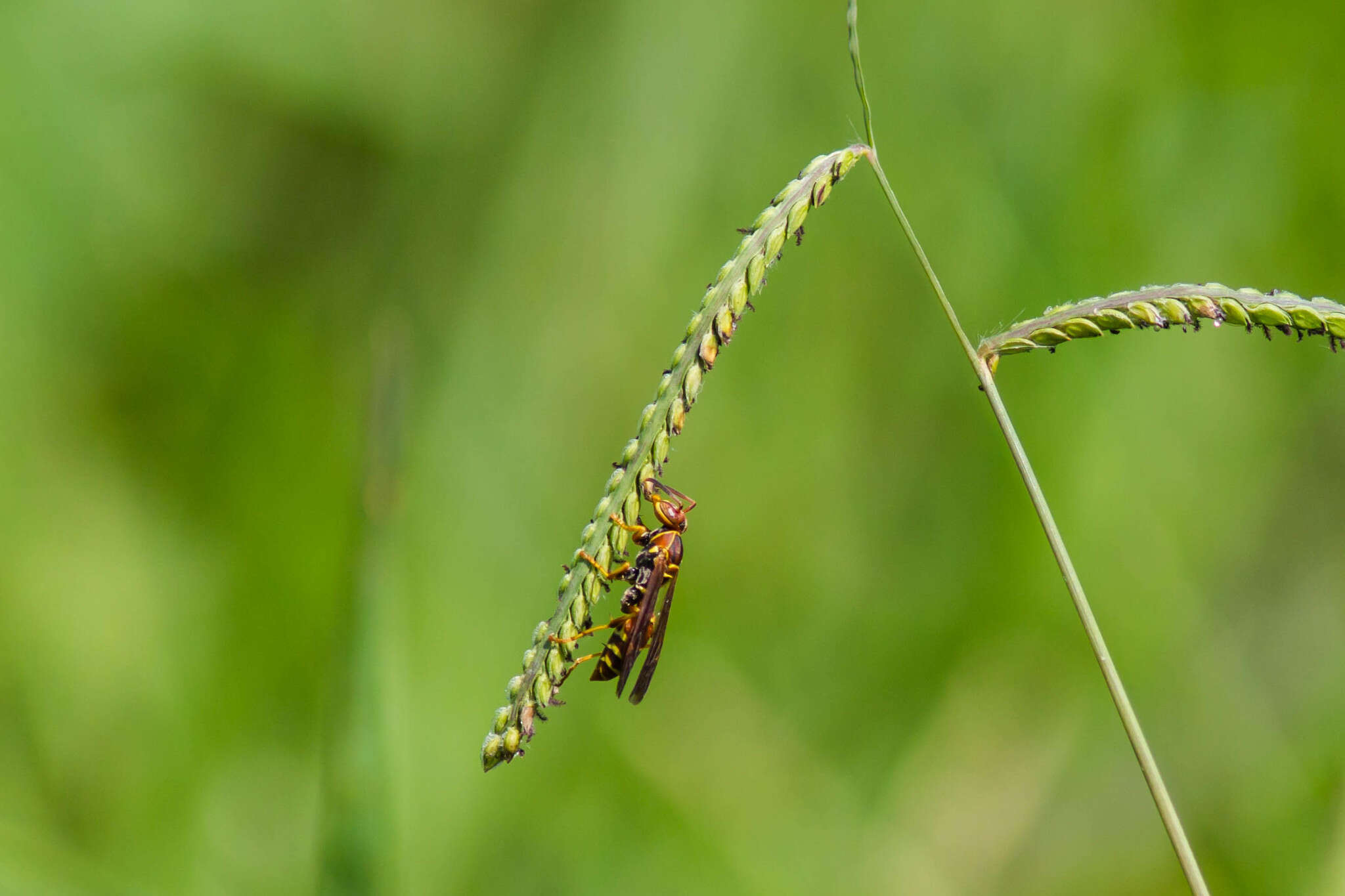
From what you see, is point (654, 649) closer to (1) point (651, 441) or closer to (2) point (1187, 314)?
(1) point (651, 441)

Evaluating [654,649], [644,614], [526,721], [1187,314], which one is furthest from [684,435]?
[1187,314]

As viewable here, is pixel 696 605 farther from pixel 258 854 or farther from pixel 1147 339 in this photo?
pixel 1147 339

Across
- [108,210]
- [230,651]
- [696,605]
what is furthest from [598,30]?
[230,651]

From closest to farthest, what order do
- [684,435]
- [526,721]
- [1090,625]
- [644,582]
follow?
[1090,625] → [526,721] → [644,582] → [684,435]

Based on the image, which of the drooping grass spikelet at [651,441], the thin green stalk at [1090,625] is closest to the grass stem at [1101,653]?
the thin green stalk at [1090,625]

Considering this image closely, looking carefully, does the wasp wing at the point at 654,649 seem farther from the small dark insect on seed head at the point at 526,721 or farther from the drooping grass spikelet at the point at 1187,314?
the drooping grass spikelet at the point at 1187,314

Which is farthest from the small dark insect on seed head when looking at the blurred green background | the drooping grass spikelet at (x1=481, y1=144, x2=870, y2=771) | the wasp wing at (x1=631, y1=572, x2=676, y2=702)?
the blurred green background

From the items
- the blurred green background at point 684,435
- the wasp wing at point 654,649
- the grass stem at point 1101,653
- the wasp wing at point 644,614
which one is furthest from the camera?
the blurred green background at point 684,435
